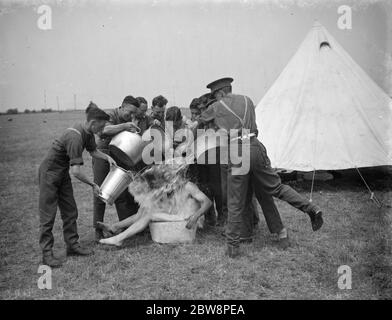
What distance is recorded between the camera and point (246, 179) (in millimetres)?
4602

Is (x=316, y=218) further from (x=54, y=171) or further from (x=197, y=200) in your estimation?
(x=54, y=171)

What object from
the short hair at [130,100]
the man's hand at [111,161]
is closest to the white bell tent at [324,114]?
the short hair at [130,100]

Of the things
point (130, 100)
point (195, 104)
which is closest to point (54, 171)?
point (130, 100)

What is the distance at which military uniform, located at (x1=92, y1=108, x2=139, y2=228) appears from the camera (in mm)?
5191

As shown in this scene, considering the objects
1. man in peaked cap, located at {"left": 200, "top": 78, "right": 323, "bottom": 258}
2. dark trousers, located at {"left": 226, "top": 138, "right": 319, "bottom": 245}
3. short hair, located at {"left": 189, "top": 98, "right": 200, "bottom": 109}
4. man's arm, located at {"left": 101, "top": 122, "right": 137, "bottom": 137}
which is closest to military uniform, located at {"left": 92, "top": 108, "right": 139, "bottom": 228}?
man's arm, located at {"left": 101, "top": 122, "right": 137, "bottom": 137}

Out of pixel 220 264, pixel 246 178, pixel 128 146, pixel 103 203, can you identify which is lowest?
pixel 220 264

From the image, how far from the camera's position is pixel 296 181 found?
816 cm

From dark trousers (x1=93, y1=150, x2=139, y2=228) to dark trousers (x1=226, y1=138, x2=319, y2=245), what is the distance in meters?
1.61

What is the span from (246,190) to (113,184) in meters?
1.57

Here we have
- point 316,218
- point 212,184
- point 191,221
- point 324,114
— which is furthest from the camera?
point 324,114

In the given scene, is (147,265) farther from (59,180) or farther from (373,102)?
(373,102)

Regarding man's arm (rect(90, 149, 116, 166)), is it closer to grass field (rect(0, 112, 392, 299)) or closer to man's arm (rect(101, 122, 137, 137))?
man's arm (rect(101, 122, 137, 137))
